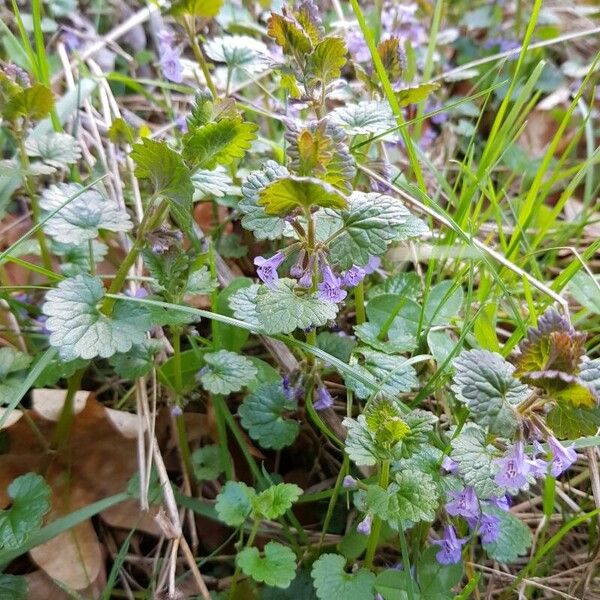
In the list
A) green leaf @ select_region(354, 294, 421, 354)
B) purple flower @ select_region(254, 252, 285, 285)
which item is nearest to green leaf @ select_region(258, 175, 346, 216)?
purple flower @ select_region(254, 252, 285, 285)

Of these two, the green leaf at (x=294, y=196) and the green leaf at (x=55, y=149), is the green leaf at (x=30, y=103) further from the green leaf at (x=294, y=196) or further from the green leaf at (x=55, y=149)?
the green leaf at (x=294, y=196)

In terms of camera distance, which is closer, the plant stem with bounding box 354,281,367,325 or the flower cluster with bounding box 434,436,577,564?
the flower cluster with bounding box 434,436,577,564

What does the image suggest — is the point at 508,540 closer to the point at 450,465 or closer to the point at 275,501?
the point at 450,465

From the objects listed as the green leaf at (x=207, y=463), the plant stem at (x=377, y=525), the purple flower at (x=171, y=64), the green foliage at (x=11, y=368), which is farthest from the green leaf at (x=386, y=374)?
the purple flower at (x=171, y=64)

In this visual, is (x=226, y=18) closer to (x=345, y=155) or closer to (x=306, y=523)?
(x=345, y=155)

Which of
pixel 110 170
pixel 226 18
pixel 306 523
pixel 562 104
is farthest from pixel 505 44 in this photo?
pixel 306 523

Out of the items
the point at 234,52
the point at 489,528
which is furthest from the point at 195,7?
the point at 489,528

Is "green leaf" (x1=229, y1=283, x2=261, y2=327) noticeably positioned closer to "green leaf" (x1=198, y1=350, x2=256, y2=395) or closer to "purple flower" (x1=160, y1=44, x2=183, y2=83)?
"green leaf" (x1=198, y1=350, x2=256, y2=395)
